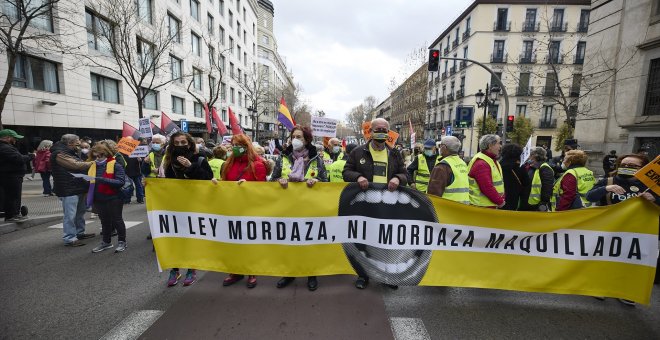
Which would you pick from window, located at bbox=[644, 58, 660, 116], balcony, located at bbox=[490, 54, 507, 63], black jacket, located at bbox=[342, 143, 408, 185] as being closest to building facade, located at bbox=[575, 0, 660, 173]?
window, located at bbox=[644, 58, 660, 116]

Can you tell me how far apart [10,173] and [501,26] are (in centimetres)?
4465

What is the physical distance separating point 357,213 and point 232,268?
5.28ft

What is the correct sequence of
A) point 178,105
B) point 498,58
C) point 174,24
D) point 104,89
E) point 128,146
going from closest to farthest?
point 128,146 → point 104,89 → point 174,24 → point 178,105 → point 498,58

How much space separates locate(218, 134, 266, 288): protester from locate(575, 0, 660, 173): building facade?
16160 millimetres

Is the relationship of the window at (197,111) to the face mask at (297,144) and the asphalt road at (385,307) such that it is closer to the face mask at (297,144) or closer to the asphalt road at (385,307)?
the asphalt road at (385,307)

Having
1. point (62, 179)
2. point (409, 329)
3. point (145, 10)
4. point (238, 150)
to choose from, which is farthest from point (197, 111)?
point (409, 329)

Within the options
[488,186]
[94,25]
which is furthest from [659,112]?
[94,25]

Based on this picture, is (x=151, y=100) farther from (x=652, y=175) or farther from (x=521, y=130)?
(x=521, y=130)

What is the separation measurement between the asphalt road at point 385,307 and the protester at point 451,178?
1.18 m

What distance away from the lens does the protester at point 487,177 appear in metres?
3.64

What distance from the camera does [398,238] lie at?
3.13m

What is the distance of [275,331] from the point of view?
104 inches

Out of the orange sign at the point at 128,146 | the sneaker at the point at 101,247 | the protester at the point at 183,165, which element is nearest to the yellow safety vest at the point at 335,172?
the protester at the point at 183,165

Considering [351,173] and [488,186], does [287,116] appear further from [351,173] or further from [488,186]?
[488,186]
